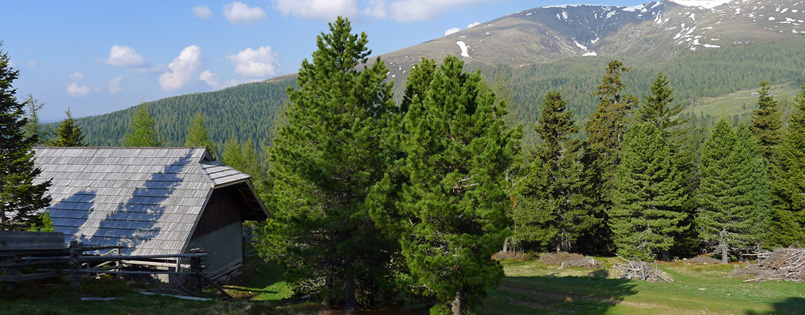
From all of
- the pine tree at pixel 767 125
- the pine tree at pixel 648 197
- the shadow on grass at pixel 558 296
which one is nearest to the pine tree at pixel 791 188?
the pine tree at pixel 648 197

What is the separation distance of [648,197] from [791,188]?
10744 mm

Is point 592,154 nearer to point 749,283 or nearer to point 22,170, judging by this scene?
point 749,283

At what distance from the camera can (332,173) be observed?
13.4 metres

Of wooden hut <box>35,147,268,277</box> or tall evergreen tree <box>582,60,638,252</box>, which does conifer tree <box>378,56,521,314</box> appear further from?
tall evergreen tree <box>582,60,638,252</box>

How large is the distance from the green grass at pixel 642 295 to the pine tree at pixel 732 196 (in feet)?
20.5

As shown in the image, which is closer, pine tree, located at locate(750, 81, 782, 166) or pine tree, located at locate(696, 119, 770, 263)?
pine tree, located at locate(696, 119, 770, 263)

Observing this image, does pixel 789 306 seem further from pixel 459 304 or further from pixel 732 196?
pixel 732 196

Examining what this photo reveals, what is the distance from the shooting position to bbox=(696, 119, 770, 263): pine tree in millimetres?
35594

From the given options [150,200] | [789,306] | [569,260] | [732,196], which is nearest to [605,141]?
[732,196]

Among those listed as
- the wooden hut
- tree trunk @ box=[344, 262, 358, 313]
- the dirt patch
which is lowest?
the dirt patch

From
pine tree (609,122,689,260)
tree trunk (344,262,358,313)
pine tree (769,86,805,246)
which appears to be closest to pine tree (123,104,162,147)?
tree trunk (344,262,358,313)

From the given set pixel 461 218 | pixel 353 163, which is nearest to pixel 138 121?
pixel 353 163

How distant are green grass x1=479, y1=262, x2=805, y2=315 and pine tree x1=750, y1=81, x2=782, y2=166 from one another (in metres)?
19.5

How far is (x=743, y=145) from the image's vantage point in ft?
122
